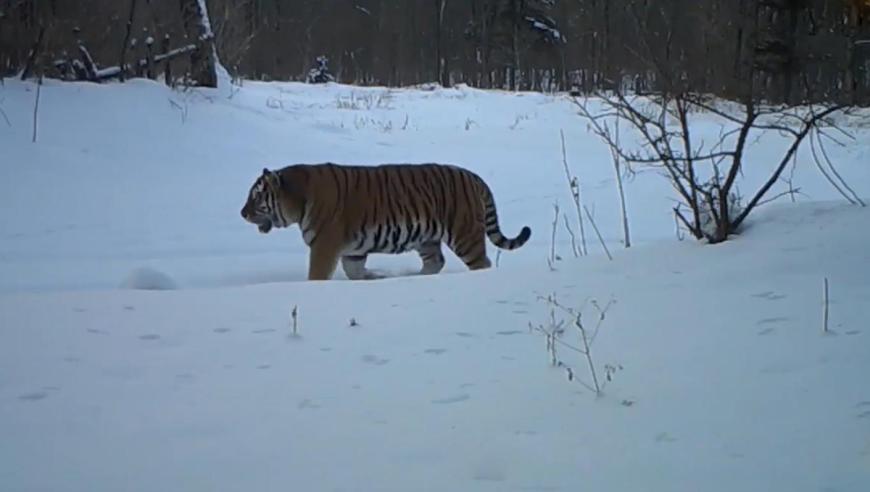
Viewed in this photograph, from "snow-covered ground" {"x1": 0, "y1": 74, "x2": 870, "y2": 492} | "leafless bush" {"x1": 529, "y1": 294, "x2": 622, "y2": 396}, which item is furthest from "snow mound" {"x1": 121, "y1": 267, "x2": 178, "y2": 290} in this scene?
"leafless bush" {"x1": 529, "y1": 294, "x2": 622, "y2": 396}

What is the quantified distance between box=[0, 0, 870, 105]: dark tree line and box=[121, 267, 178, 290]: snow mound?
3.97 m

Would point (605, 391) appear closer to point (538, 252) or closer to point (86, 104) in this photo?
point (538, 252)

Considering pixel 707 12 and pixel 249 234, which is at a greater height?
pixel 707 12

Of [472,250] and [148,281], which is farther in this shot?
[472,250]

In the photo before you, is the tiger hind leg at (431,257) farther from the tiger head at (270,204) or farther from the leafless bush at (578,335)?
the leafless bush at (578,335)

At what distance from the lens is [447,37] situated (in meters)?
38.8

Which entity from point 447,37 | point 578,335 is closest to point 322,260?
point 578,335

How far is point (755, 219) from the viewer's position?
567cm

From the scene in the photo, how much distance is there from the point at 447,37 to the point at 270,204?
32629 mm

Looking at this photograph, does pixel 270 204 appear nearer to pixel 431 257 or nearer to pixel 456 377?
pixel 431 257

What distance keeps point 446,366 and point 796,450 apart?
3.96 ft

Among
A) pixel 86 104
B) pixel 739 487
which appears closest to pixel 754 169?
pixel 86 104

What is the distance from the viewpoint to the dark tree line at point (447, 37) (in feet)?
40.8

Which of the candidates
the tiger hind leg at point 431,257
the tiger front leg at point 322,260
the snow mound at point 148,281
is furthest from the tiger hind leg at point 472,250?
the snow mound at point 148,281
